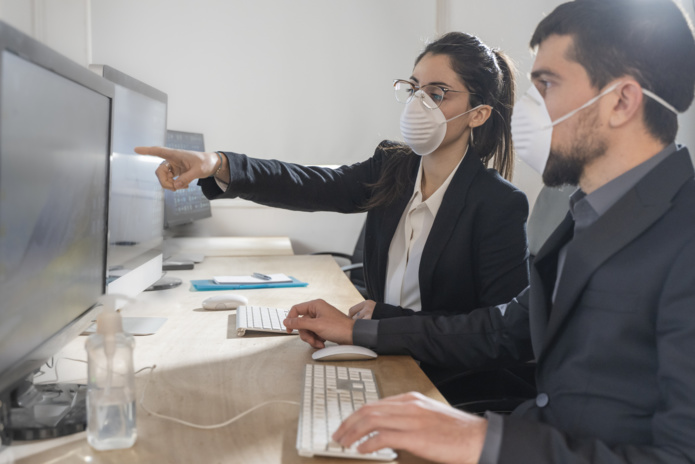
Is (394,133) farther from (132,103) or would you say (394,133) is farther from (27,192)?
(27,192)

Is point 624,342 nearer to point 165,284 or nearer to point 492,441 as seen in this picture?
point 492,441

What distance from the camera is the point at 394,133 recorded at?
12.7 feet

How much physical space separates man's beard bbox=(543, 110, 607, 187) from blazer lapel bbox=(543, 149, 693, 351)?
4.3 inches

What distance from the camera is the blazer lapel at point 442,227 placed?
1.59 metres

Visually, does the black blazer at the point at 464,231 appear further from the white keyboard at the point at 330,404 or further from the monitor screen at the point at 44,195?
the monitor screen at the point at 44,195

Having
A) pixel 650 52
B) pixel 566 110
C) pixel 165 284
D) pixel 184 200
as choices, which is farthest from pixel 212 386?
pixel 184 200

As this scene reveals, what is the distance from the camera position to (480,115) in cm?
174

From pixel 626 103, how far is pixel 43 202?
84cm


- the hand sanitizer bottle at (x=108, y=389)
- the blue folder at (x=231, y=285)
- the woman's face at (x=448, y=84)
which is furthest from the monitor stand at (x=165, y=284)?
the hand sanitizer bottle at (x=108, y=389)

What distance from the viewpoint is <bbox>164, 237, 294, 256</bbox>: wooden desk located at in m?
2.90

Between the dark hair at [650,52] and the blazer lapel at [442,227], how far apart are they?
0.64 metres

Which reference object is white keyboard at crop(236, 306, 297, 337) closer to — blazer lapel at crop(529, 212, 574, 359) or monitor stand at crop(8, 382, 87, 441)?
monitor stand at crop(8, 382, 87, 441)

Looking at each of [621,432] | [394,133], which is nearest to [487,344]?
[621,432]

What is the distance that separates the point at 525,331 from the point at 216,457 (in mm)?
674
